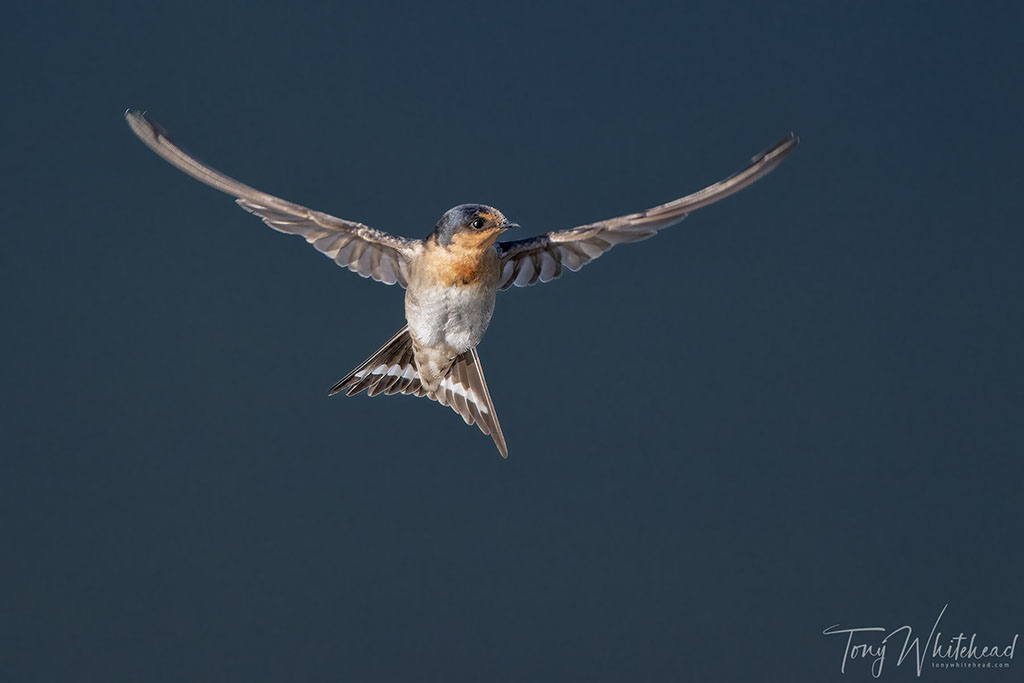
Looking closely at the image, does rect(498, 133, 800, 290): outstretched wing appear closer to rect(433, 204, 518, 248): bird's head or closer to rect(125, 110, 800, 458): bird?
rect(125, 110, 800, 458): bird

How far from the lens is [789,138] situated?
208cm

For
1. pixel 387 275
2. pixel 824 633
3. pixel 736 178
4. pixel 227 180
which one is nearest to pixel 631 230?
pixel 736 178

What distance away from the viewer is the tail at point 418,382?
7.75 feet

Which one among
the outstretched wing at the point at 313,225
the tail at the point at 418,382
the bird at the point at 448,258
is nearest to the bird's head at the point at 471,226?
the bird at the point at 448,258

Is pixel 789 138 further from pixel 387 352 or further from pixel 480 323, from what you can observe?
pixel 387 352

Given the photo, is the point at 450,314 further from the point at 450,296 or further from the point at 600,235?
the point at 600,235

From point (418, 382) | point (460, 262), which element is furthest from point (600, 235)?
point (418, 382)

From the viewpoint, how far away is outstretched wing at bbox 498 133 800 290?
2.10 metres

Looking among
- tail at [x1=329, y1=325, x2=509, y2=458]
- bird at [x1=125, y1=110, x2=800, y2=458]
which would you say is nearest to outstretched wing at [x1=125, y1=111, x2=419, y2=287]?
bird at [x1=125, y1=110, x2=800, y2=458]

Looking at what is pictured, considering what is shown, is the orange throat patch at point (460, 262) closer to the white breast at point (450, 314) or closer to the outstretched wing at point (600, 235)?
the white breast at point (450, 314)

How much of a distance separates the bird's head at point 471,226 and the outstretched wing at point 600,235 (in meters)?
0.18

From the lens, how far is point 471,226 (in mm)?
2066

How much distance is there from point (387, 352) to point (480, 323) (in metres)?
0.25

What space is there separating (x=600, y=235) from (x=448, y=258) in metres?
0.30
